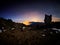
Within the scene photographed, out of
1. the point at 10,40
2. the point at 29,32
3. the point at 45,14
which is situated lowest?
the point at 10,40

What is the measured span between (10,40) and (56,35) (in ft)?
6.25

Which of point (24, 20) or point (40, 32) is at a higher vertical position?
point (24, 20)

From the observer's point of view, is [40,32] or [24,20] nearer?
[40,32]

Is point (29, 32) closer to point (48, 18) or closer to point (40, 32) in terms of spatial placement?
point (40, 32)

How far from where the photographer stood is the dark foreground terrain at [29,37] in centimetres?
375

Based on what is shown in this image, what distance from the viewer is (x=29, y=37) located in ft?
12.8

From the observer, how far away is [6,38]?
12.8 ft

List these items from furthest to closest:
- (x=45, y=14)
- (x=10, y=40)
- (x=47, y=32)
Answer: (x=45, y=14) < (x=47, y=32) < (x=10, y=40)

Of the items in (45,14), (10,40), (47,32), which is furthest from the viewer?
(45,14)

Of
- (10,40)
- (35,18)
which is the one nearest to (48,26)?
(35,18)

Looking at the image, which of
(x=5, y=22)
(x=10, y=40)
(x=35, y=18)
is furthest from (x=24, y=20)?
(x=10, y=40)

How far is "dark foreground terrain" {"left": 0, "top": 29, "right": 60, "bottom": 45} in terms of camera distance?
375 cm

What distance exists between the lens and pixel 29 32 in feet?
13.8

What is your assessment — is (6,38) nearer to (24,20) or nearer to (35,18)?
(24,20)
